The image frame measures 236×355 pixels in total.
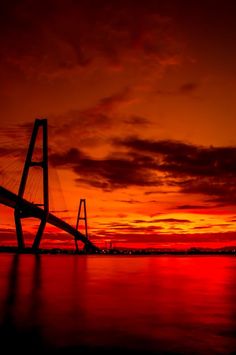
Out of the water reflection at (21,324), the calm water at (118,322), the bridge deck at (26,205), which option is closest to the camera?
the water reflection at (21,324)

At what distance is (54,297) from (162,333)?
24.1 ft

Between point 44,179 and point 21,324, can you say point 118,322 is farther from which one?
point 44,179

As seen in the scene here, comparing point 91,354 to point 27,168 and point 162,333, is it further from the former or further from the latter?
point 27,168

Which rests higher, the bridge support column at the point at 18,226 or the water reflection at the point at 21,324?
the bridge support column at the point at 18,226

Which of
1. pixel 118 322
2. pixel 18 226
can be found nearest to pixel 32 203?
pixel 18 226

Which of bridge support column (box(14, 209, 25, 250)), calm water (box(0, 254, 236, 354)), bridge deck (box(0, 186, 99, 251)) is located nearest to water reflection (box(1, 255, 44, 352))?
calm water (box(0, 254, 236, 354))

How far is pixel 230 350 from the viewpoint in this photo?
7.14 meters

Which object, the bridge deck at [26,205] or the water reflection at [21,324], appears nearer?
the water reflection at [21,324]

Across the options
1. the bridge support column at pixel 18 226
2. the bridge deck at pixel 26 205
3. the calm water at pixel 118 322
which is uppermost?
the bridge deck at pixel 26 205

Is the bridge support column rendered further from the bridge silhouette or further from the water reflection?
the water reflection

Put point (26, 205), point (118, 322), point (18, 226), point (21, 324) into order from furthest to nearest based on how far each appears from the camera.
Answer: point (18, 226) < point (26, 205) < point (118, 322) < point (21, 324)

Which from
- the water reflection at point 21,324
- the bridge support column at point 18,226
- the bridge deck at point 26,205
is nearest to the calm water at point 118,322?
the water reflection at point 21,324

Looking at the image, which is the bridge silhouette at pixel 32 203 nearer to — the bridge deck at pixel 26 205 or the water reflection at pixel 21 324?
the bridge deck at pixel 26 205

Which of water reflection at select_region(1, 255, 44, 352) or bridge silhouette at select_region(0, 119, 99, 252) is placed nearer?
water reflection at select_region(1, 255, 44, 352)
